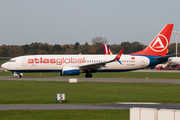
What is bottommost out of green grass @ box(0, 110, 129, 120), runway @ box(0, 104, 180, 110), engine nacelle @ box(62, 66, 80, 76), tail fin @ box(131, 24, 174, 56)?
runway @ box(0, 104, 180, 110)

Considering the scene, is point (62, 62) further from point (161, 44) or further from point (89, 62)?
point (161, 44)

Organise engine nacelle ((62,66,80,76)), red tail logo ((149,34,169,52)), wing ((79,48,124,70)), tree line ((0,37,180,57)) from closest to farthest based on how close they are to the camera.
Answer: engine nacelle ((62,66,80,76))
wing ((79,48,124,70))
red tail logo ((149,34,169,52))
tree line ((0,37,180,57))

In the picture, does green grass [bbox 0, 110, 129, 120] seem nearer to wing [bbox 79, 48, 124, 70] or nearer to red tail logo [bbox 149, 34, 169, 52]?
wing [bbox 79, 48, 124, 70]

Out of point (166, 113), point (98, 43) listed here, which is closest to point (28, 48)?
point (98, 43)

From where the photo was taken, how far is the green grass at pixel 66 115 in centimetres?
1773

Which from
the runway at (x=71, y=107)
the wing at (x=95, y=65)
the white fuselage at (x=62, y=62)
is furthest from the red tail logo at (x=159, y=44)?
the runway at (x=71, y=107)

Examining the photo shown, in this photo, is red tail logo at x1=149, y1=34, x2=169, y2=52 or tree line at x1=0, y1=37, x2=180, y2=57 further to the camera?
tree line at x1=0, y1=37, x2=180, y2=57

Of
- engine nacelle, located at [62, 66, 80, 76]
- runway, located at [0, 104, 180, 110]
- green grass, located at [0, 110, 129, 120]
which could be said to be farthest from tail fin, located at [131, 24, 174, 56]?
green grass, located at [0, 110, 129, 120]

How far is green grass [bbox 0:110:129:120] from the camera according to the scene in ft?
58.2

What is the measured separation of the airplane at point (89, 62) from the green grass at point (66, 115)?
109ft

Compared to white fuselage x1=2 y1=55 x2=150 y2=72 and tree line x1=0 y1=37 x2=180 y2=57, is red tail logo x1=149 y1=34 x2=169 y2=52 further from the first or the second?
tree line x1=0 y1=37 x2=180 y2=57

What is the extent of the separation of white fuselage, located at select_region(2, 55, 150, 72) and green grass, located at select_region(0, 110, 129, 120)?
1366 inches

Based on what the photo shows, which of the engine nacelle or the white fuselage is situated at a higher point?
the white fuselage

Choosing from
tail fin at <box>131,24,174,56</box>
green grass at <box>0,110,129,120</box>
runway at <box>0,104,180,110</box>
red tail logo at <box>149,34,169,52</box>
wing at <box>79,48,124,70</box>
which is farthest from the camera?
red tail logo at <box>149,34,169,52</box>
